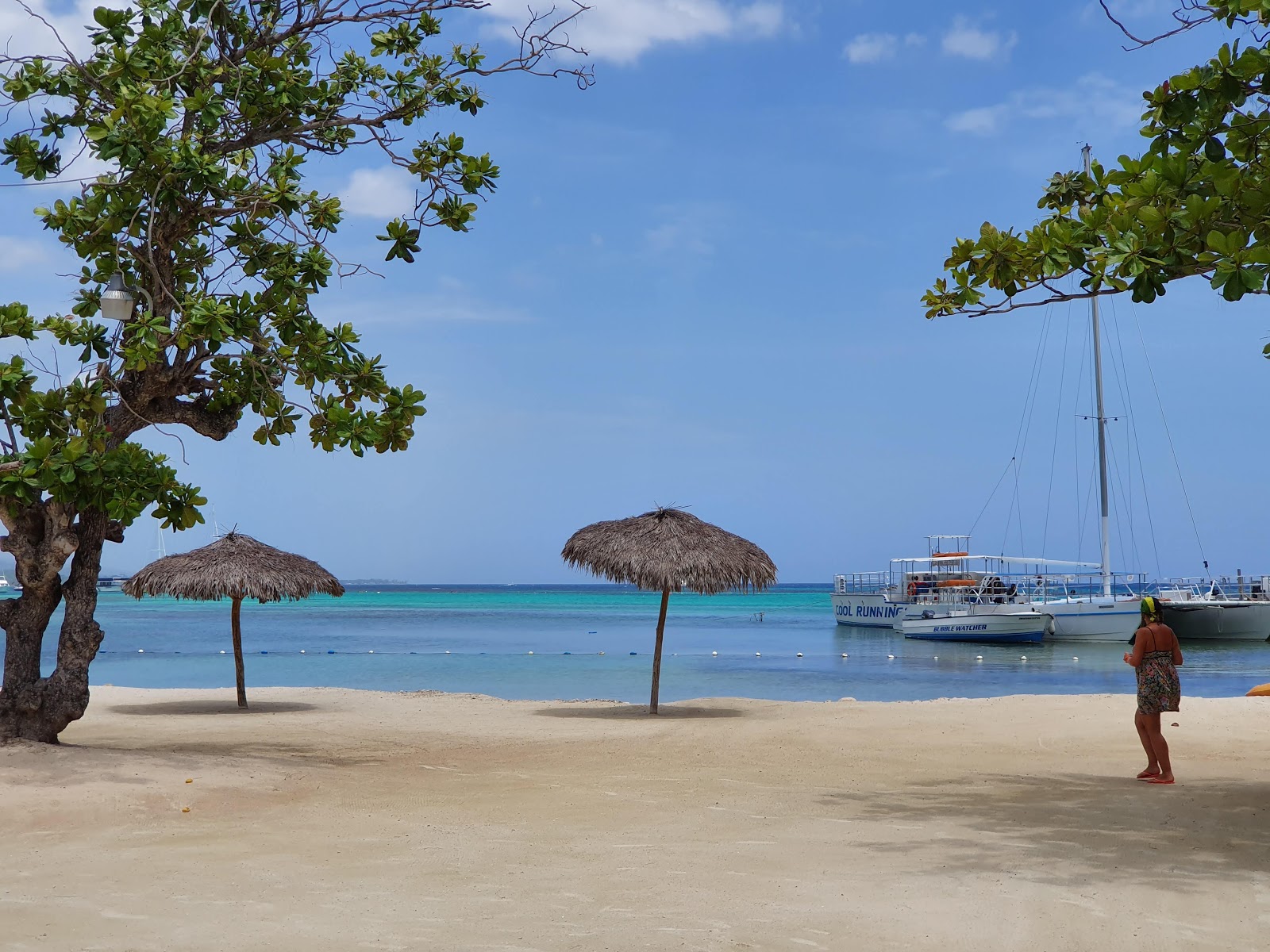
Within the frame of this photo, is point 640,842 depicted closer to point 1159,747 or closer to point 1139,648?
point 1139,648

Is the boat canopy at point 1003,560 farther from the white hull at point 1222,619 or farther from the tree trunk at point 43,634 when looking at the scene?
the tree trunk at point 43,634

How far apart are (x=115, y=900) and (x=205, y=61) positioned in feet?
20.5

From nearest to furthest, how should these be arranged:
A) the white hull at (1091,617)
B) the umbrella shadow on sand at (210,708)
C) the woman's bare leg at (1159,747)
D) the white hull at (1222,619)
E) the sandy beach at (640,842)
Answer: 1. the sandy beach at (640,842)
2. the woman's bare leg at (1159,747)
3. the umbrella shadow on sand at (210,708)
4. the white hull at (1091,617)
5. the white hull at (1222,619)

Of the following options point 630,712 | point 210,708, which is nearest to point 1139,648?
point 630,712

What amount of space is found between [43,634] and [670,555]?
22.3ft

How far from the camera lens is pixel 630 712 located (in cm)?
1445

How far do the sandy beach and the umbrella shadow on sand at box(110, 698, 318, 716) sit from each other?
263cm

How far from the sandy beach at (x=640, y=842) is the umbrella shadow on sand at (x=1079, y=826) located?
0.03m

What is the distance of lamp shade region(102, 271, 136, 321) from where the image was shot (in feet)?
25.6

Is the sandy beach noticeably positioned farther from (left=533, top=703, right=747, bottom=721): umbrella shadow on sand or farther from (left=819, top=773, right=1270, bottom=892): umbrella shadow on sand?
(left=533, top=703, right=747, bottom=721): umbrella shadow on sand

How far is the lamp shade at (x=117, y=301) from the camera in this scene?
307 inches

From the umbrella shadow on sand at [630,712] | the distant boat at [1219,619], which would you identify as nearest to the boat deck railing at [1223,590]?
the distant boat at [1219,619]

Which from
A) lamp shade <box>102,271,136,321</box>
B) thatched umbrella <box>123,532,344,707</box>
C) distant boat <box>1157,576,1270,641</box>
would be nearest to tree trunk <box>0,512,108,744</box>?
lamp shade <box>102,271,136,321</box>

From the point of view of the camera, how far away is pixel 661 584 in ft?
43.4
